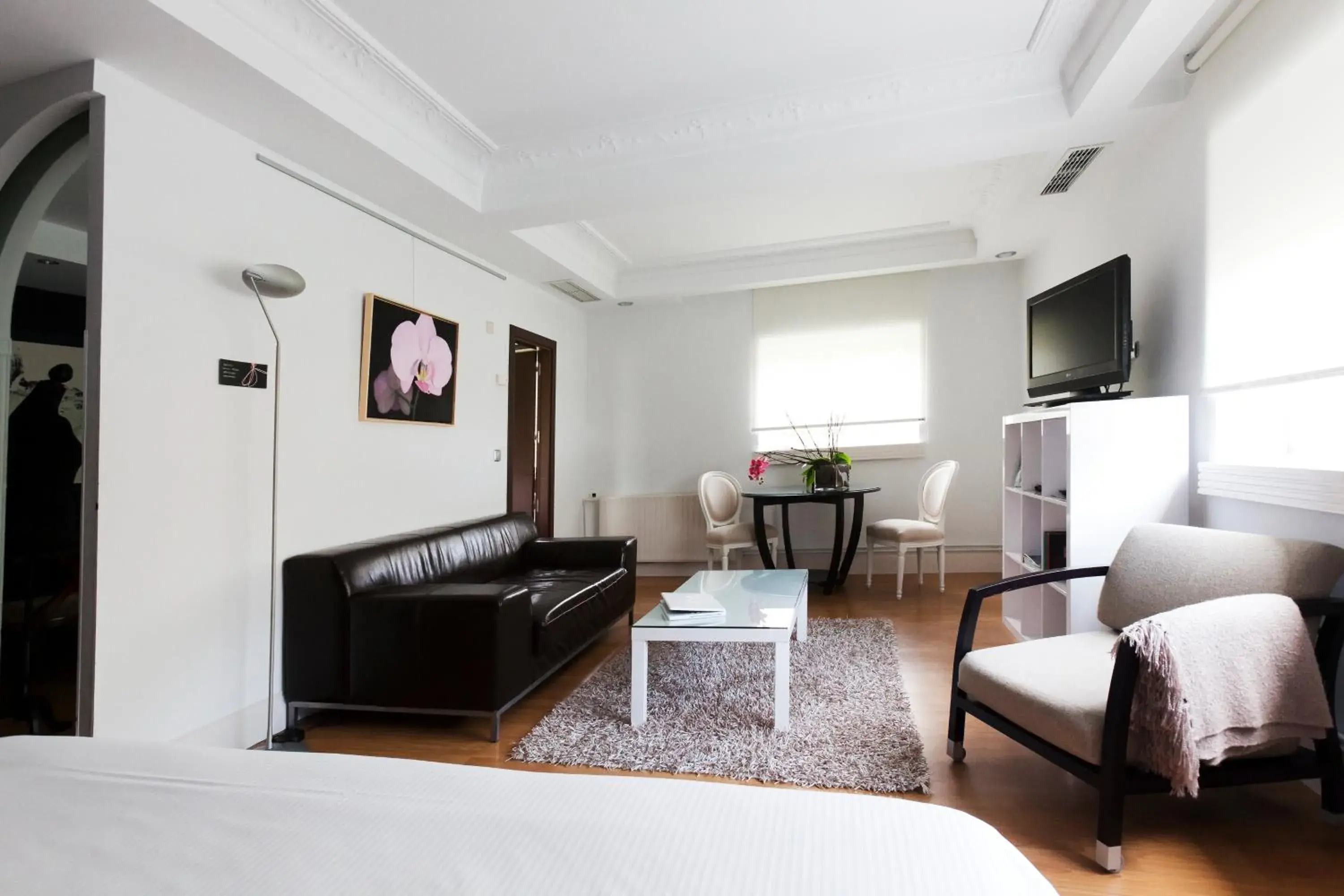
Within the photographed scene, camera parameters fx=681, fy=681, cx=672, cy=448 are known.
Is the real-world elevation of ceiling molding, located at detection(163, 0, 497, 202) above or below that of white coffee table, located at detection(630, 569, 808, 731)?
above

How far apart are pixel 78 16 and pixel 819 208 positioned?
384 centimetres

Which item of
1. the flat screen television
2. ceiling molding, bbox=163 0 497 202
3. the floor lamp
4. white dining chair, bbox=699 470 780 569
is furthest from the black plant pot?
the floor lamp

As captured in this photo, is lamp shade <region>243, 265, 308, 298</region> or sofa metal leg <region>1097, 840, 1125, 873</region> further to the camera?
lamp shade <region>243, 265, 308, 298</region>

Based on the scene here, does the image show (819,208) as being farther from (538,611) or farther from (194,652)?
(194,652)

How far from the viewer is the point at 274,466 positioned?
2746 mm

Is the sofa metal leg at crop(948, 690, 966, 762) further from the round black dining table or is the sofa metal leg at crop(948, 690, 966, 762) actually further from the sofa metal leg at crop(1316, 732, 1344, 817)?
the round black dining table

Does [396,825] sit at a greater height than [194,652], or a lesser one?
greater

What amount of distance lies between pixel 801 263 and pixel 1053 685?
422 cm

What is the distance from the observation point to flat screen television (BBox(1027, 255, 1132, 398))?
3.11 metres

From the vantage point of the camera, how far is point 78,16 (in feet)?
6.72

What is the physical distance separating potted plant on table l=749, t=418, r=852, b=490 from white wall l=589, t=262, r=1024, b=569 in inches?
5.5

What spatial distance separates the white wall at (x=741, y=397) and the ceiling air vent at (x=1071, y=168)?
5.74 ft

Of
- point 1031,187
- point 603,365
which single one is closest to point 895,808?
point 1031,187

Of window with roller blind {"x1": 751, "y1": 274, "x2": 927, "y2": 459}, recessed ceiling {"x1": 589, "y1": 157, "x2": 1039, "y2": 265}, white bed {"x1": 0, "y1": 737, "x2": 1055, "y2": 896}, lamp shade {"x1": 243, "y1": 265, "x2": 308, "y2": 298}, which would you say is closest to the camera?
white bed {"x1": 0, "y1": 737, "x2": 1055, "y2": 896}
